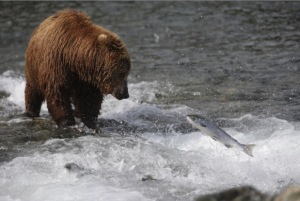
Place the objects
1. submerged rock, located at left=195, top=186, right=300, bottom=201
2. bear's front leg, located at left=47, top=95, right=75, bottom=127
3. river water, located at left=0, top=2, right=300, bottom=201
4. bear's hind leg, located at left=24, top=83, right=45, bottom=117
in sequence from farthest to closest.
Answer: bear's hind leg, located at left=24, top=83, right=45, bottom=117 < bear's front leg, located at left=47, top=95, right=75, bottom=127 < river water, located at left=0, top=2, right=300, bottom=201 < submerged rock, located at left=195, top=186, right=300, bottom=201

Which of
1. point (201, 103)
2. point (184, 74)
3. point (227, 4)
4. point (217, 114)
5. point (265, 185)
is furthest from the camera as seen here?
point (227, 4)

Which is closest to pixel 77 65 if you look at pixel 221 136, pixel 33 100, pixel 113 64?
pixel 113 64

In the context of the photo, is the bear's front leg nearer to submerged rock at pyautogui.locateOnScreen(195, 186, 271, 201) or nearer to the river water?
the river water

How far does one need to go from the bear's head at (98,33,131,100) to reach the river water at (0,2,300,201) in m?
0.59

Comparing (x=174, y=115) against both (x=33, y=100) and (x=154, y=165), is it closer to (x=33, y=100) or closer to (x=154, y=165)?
(x=33, y=100)

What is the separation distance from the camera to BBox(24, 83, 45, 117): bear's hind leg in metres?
8.65

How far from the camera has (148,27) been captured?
1456 centimetres

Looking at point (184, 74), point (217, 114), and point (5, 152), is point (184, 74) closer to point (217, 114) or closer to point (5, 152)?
point (217, 114)

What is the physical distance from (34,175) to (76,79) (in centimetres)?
192

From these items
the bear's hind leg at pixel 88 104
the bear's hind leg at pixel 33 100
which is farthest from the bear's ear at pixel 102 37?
the bear's hind leg at pixel 33 100

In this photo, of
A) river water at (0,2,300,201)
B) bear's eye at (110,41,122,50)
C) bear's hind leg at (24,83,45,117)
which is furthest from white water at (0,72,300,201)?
bear's hind leg at (24,83,45,117)

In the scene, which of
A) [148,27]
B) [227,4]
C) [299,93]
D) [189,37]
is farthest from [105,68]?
[227,4]

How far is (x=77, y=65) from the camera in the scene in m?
7.71

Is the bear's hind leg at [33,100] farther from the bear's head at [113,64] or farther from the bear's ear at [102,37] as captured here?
the bear's ear at [102,37]
